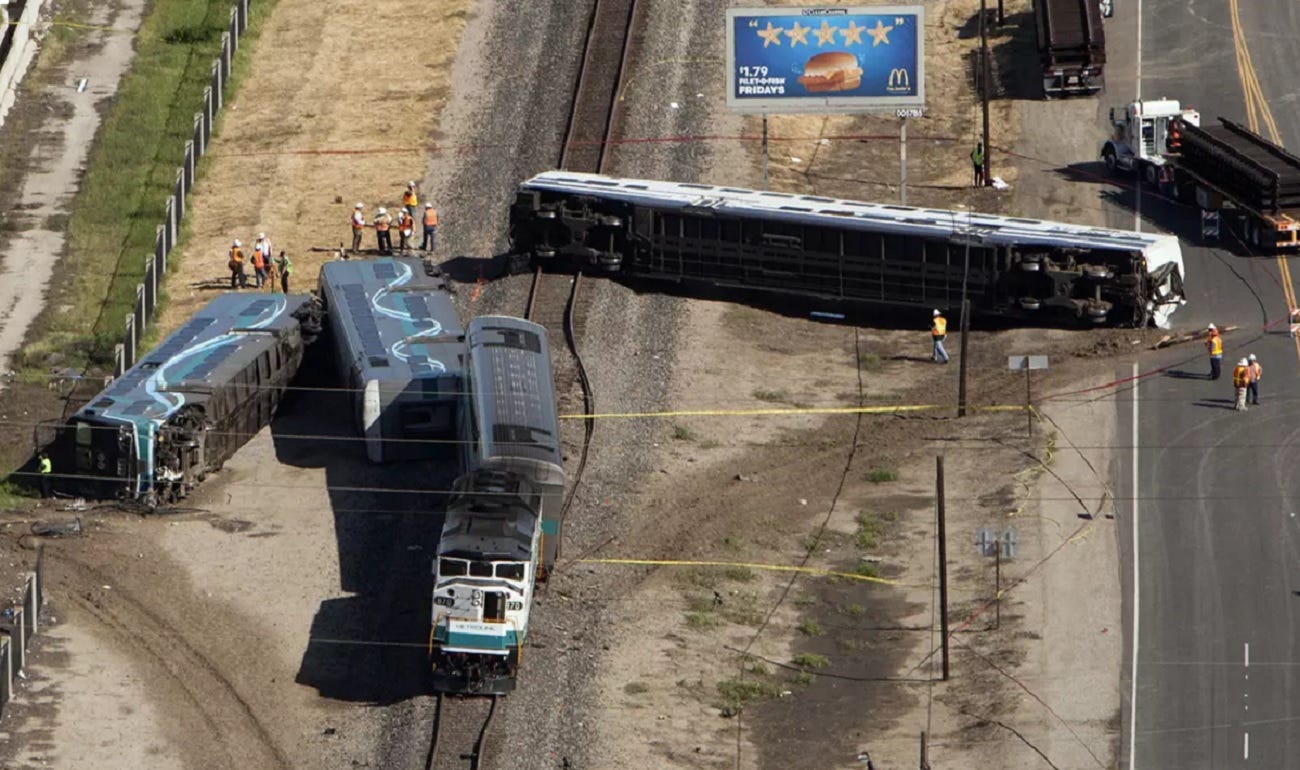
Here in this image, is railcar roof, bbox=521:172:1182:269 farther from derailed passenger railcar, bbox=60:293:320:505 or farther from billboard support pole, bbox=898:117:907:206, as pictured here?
derailed passenger railcar, bbox=60:293:320:505

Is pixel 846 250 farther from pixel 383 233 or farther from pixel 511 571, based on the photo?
pixel 511 571

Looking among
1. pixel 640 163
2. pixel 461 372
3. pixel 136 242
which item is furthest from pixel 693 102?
pixel 461 372

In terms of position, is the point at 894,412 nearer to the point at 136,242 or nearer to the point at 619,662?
the point at 619,662

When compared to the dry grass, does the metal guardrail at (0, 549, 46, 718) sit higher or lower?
lower

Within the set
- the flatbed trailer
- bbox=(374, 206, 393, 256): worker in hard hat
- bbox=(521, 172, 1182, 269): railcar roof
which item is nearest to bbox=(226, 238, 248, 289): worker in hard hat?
bbox=(374, 206, 393, 256): worker in hard hat

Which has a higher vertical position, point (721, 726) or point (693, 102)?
point (693, 102)

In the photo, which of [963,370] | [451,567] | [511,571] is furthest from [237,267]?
[511,571]
